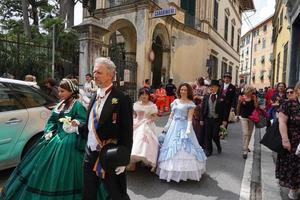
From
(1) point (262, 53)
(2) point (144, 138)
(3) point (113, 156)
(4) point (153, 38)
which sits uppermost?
(1) point (262, 53)

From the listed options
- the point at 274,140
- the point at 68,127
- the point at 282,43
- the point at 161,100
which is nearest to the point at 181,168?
the point at 274,140

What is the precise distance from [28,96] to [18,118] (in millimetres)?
516

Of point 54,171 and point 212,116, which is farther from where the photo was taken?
point 212,116

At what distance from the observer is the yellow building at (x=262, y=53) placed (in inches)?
1927

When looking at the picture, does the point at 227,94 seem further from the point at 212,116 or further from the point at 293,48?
the point at 293,48

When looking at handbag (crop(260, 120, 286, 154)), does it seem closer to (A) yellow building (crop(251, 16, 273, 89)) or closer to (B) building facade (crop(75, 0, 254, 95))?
(B) building facade (crop(75, 0, 254, 95))

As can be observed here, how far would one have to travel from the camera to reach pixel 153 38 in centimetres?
1697

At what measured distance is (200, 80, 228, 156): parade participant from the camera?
277 inches

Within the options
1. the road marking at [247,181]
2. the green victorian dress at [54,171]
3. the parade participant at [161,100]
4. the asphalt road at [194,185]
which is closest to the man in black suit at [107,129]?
the green victorian dress at [54,171]

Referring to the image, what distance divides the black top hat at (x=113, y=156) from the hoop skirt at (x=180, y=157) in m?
2.29

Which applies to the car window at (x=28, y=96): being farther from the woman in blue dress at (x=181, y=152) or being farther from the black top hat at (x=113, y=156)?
the black top hat at (x=113, y=156)

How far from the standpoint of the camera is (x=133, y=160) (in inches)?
201

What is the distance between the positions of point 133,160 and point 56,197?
222cm

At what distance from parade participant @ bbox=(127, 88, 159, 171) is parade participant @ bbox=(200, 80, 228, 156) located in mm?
1897
